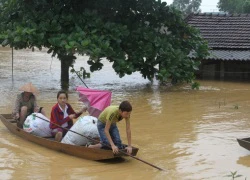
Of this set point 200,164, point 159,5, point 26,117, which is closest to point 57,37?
point 159,5

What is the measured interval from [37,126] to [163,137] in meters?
2.48

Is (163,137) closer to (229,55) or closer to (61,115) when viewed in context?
(61,115)

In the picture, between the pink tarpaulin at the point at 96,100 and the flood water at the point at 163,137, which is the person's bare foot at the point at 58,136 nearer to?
the flood water at the point at 163,137

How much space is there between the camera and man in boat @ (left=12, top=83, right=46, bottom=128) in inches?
335

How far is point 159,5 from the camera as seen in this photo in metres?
15.4

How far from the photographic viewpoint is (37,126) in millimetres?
8016

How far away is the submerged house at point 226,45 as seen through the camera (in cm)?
1838

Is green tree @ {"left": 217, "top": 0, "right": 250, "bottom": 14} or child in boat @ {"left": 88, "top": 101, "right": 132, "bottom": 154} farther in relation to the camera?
green tree @ {"left": 217, "top": 0, "right": 250, "bottom": 14}

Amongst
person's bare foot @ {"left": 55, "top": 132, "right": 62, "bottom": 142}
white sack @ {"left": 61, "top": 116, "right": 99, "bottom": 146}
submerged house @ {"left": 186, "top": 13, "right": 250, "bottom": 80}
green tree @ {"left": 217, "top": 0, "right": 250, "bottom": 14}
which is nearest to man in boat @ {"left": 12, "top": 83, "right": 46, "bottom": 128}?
person's bare foot @ {"left": 55, "top": 132, "right": 62, "bottom": 142}

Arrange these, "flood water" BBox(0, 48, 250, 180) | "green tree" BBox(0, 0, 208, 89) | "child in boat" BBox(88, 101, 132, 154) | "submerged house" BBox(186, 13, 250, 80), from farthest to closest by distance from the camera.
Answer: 1. "submerged house" BBox(186, 13, 250, 80)
2. "green tree" BBox(0, 0, 208, 89)
3. "flood water" BBox(0, 48, 250, 180)
4. "child in boat" BBox(88, 101, 132, 154)

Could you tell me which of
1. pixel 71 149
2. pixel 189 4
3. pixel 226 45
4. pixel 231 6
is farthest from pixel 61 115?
pixel 189 4

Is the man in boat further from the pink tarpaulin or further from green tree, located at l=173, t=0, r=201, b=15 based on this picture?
green tree, located at l=173, t=0, r=201, b=15

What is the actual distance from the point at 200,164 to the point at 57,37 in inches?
288

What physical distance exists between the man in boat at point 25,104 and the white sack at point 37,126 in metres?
0.41
